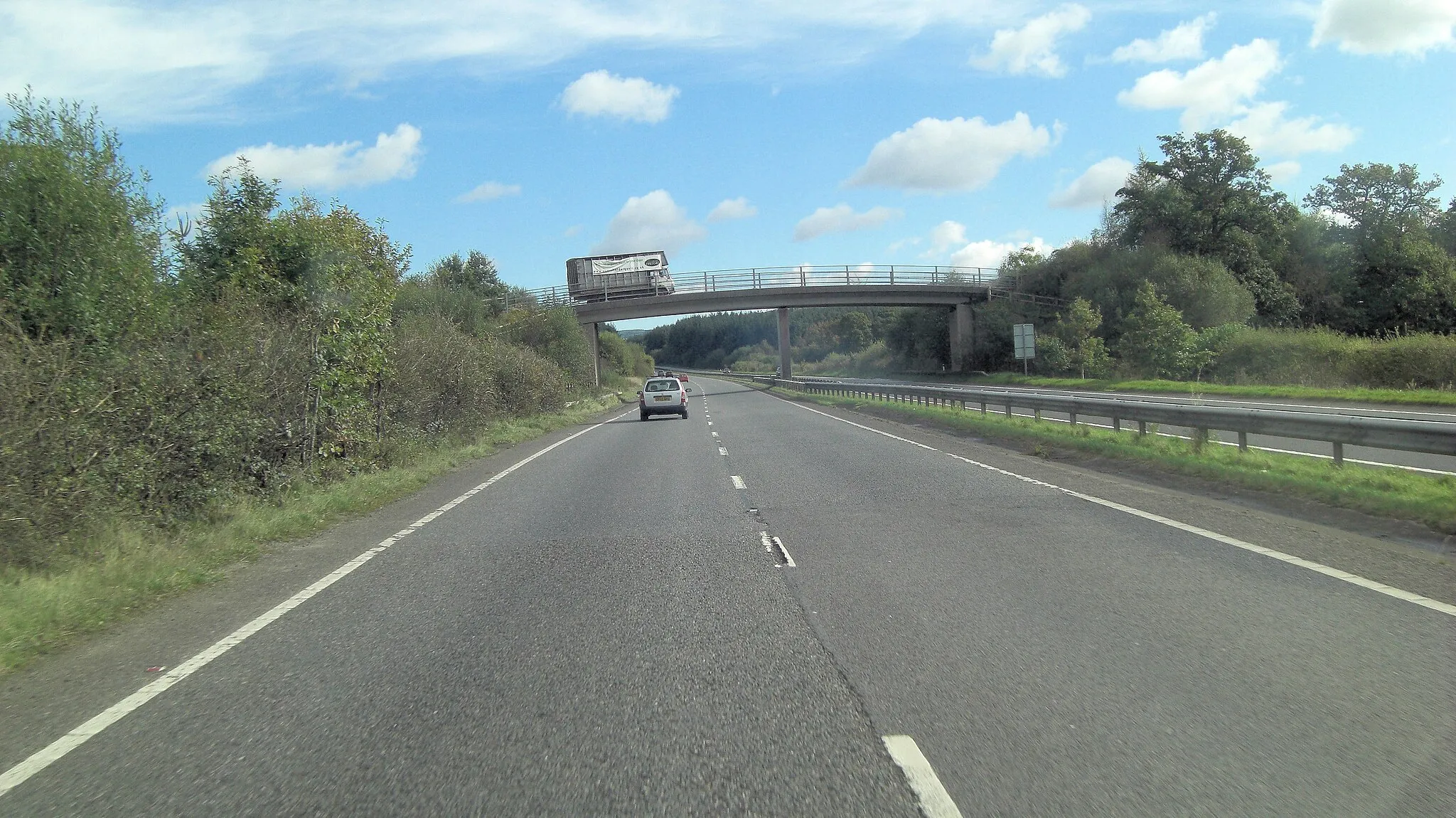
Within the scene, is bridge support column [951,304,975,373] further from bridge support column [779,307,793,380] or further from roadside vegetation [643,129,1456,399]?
bridge support column [779,307,793,380]

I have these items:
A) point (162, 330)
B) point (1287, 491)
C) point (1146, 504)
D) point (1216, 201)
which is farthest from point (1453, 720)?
point (1216, 201)

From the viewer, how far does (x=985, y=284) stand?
234ft

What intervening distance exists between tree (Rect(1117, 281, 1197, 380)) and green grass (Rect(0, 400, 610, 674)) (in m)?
44.2

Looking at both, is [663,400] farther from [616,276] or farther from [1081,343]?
[1081,343]

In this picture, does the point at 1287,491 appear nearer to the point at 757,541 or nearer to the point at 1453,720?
the point at 757,541

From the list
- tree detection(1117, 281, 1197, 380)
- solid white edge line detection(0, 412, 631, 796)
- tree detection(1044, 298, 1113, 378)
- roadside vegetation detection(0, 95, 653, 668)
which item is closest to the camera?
solid white edge line detection(0, 412, 631, 796)

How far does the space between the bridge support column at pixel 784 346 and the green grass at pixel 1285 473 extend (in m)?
50.0

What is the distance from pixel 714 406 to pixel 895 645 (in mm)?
43980

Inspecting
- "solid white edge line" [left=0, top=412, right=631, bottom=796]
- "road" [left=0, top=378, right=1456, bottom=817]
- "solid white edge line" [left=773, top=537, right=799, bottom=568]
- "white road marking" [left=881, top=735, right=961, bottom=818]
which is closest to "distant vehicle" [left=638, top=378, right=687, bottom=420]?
"solid white edge line" [left=0, top=412, right=631, bottom=796]

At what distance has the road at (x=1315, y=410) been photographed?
15.5 metres

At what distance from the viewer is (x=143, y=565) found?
28.9 ft

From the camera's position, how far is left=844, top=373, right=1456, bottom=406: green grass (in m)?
28.6

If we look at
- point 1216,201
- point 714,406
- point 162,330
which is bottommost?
point 714,406

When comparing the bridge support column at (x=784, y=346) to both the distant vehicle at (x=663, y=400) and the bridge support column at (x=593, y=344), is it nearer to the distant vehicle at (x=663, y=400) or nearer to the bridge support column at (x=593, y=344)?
the bridge support column at (x=593, y=344)
